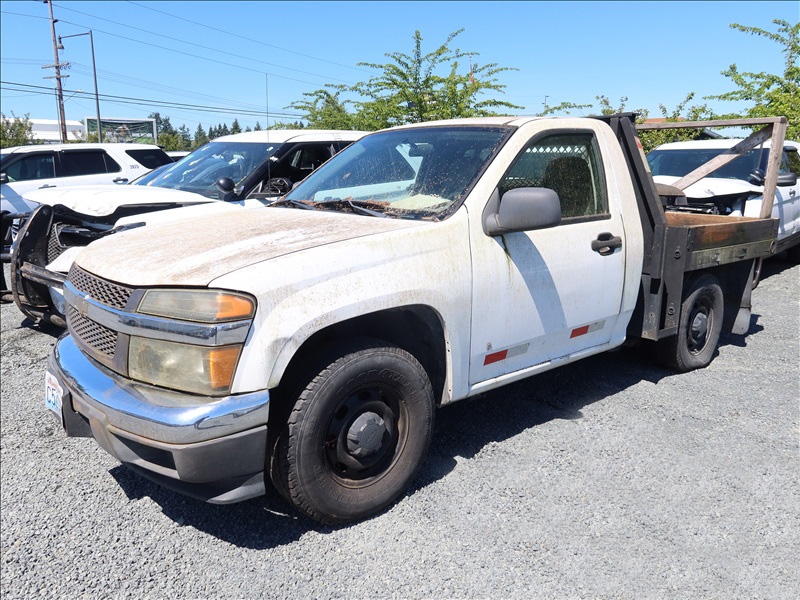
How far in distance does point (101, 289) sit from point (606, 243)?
109 inches

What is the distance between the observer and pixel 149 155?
12.4m

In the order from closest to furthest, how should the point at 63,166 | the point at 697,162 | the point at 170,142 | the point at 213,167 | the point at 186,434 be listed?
1. the point at 186,434
2. the point at 213,167
3. the point at 697,162
4. the point at 63,166
5. the point at 170,142

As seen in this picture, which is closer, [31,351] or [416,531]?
[416,531]

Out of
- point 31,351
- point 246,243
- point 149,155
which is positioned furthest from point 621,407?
point 149,155

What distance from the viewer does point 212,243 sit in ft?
9.45

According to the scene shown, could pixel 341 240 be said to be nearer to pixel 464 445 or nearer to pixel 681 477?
pixel 464 445

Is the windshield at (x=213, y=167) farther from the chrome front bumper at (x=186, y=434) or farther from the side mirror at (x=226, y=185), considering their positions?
the chrome front bumper at (x=186, y=434)

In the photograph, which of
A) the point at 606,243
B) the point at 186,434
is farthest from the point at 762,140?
the point at 186,434

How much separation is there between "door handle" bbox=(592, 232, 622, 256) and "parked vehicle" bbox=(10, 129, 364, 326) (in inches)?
124

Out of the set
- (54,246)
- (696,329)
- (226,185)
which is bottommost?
(696,329)

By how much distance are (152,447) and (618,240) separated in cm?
284

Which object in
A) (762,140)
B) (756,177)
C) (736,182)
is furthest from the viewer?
(736,182)

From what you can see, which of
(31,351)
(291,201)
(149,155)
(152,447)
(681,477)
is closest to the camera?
(152,447)

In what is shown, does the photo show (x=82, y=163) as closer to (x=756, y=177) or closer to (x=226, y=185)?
(x=226, y=185)
